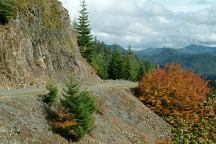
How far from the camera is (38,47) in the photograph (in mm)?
53625

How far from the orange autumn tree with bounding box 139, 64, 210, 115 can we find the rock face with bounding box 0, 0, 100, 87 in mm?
7464

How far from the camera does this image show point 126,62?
378 ft

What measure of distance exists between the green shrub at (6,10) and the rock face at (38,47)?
26.7 inches

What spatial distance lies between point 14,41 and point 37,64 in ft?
15.6

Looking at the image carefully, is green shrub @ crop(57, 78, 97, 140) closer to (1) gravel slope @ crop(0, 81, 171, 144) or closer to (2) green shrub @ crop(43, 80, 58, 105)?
(1) gravel slope @ crop(0, 81, 171, 144)

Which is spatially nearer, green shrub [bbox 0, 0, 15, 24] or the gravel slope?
the gravel slope

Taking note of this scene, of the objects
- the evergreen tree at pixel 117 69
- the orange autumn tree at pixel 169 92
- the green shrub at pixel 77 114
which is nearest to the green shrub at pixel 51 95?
the green shrub at pixel 77 114

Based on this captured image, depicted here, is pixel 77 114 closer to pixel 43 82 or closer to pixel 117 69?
pixel 43 82

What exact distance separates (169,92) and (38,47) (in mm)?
20901

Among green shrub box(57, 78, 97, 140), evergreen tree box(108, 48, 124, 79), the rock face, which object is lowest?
evergreen tree box(108, 48, 124, 79)

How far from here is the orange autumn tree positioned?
208ft

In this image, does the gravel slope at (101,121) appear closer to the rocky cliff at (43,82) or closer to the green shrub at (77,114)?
the rocky cliff at (43,82)

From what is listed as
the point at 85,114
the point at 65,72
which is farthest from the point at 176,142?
the point at 85,114

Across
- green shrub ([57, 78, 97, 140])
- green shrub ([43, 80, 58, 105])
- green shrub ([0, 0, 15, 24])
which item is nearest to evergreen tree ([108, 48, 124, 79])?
green shrub ([0, 0, 15, 24])
